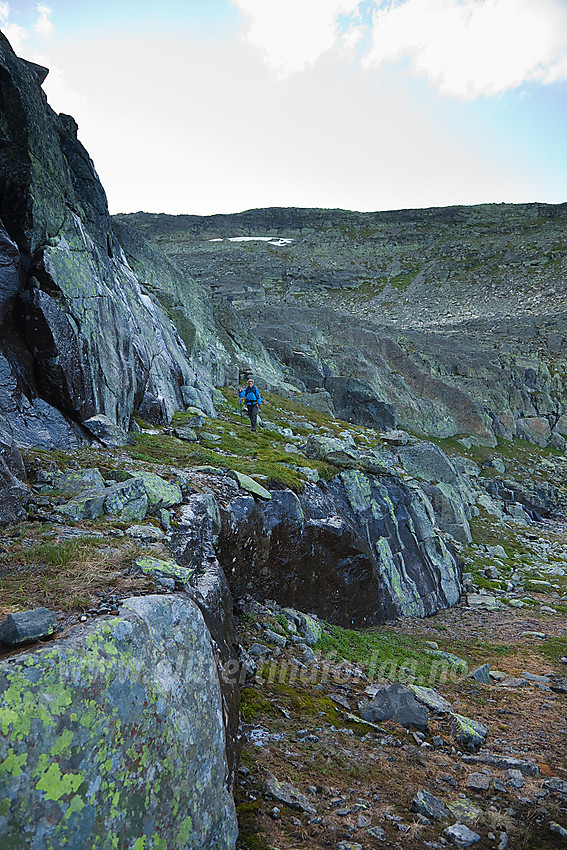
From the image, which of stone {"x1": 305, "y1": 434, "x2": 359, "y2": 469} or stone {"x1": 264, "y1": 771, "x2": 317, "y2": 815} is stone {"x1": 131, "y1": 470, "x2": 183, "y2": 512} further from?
stone {"x1": 305, "y1": 434, "x2": 359, "y2": 469}

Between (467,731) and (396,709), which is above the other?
(396,709)

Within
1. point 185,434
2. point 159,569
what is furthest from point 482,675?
point 185,434

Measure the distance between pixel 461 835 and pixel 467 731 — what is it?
98.2 inches

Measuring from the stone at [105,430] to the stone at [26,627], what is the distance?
7160 mm

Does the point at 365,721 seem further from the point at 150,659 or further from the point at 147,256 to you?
the point at 147,256

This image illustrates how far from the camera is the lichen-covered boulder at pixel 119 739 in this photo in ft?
9.93

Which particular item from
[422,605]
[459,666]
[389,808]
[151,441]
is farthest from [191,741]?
[422,605]

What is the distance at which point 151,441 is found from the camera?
1252 centimetres

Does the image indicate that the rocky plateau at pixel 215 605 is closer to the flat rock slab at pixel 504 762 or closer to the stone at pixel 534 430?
the flat rock slab at pixel 504 762

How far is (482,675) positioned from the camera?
9.88m

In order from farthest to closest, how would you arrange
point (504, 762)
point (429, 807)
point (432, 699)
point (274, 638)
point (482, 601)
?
point (482, 601) → point (274, 638) → point (432, 699) → point (504, 762) → point (429, 807)

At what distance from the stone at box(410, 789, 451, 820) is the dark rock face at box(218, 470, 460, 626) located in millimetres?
4937

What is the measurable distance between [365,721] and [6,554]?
5771 mm

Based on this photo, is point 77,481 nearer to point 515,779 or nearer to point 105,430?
point 105,430
